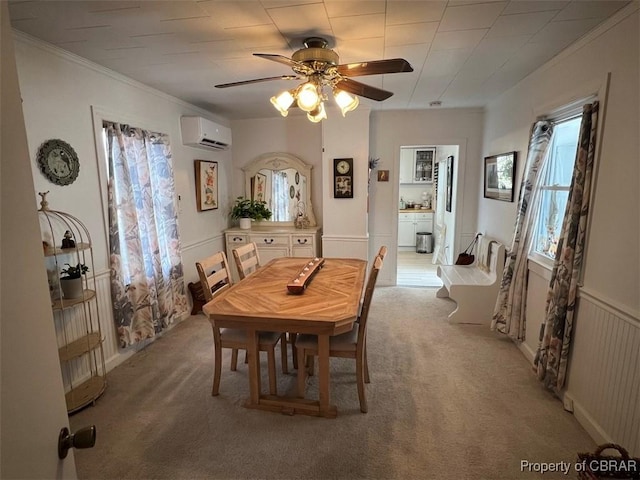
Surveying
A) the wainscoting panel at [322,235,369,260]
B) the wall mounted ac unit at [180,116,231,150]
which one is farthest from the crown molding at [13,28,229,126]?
the wainscoting panel at [322,235,369,260]

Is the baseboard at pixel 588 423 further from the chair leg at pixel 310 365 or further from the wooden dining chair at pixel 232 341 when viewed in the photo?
the wooden dining chair at pixel 232 341

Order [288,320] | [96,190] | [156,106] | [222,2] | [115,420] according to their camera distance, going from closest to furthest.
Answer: [222,2] → [288,320] → [115,420] → [96,190] → [156,106]

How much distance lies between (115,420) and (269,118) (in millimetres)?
3789

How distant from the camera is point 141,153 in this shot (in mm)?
2920

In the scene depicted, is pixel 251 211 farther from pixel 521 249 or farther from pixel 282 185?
pixel 521 249

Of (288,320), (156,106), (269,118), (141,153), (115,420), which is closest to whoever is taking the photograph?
(288,320)

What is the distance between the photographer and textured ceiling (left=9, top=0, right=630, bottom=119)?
1.71 meters

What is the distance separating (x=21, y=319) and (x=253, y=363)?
1.65 metres

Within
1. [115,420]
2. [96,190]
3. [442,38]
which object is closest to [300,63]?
[442,38]

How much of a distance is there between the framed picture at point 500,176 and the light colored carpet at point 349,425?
154cm

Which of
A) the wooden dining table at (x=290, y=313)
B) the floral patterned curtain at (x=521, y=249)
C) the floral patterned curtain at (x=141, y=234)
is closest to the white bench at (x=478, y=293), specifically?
the floral patterned curtain at (x=521, y=249)

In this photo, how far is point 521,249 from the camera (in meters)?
2.79

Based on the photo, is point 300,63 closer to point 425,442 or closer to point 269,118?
point 425,442

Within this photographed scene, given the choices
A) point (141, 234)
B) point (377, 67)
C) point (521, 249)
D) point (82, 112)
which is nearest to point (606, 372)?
point (521, 249)
